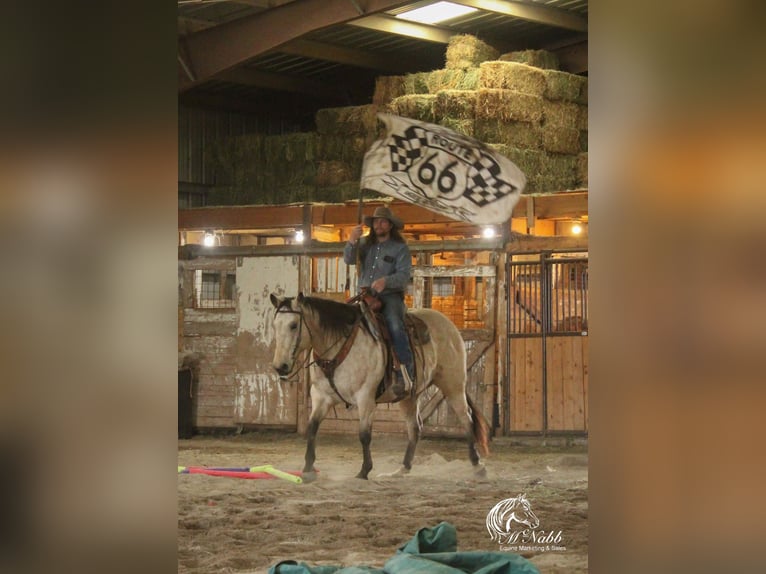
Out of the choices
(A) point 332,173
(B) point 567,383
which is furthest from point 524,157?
(B) point 567,383

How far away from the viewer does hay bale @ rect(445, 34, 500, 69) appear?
4.13 meters

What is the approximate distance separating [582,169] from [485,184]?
14.4 inches

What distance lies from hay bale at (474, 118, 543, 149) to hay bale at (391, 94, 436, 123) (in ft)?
0.61

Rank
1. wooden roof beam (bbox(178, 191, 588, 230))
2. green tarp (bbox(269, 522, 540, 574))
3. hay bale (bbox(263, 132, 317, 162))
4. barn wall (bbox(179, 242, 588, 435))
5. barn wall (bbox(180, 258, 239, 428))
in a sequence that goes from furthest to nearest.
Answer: hay bale (bbox(263, 132, 317, 162)), barn wall (bbox(180, 258, 239, 428)), barn wall (bbox(179, 242, 588, 435)), wooden roof beam (bbox(178, 191, 588, 230)), green tarp (bbox(269, 522, 540, 574))

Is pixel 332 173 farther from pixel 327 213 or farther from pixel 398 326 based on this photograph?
pixel 398 326

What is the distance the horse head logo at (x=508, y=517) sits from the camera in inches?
156

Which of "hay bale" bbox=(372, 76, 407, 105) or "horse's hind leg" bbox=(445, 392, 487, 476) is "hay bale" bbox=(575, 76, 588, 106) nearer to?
"hay bale" bbox=(372, 76, 407, 105)

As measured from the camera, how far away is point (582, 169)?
4.18 metres

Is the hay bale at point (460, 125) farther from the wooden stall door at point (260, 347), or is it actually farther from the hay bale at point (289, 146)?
the wooden stall door at point (260, 347)

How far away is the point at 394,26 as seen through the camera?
4172 mm

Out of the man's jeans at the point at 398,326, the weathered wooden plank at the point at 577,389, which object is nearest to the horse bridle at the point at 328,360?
the man's jeans at the point at 398,326

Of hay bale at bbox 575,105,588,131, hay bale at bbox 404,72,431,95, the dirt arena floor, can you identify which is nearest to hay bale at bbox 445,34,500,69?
hay bale at bbox 404,72,431,95
